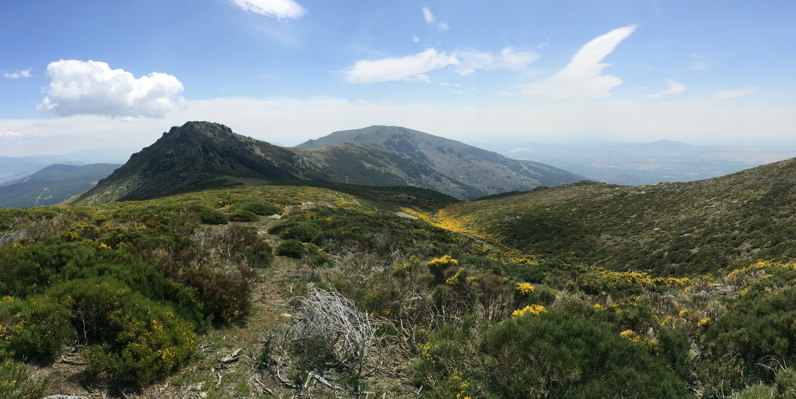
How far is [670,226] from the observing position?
28.7m

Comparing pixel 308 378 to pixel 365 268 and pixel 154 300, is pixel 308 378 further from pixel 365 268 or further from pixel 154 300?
pixel 365 268

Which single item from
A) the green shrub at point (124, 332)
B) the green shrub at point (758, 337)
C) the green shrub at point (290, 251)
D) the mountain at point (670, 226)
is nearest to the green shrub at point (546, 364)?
the green shrub at point (758, 337)

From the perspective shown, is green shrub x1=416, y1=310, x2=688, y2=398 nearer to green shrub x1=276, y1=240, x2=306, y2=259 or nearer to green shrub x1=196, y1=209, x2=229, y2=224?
green shrub x1=276, y1=240, x2=306, y2=259

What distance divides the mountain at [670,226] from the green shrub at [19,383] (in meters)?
26.8

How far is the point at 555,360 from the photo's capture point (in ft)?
18.0

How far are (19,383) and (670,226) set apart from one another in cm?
3789

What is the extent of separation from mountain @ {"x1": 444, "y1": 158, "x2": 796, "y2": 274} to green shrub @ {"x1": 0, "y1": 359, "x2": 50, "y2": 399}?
87.9 ft

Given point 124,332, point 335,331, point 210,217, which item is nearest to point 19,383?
point 124,332

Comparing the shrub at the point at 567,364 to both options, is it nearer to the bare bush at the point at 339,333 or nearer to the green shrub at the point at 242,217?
the bare bush at the point at 339,333

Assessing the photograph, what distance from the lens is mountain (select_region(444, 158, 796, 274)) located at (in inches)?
803

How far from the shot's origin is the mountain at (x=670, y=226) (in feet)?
66.9

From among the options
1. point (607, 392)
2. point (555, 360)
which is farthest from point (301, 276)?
point (607, 392)

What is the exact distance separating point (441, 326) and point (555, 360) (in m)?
2.69

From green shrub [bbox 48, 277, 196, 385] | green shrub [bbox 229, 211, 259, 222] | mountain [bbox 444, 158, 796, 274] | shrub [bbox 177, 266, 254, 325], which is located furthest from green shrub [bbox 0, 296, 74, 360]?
mountain [bbox 444, 158, 796, 274]
